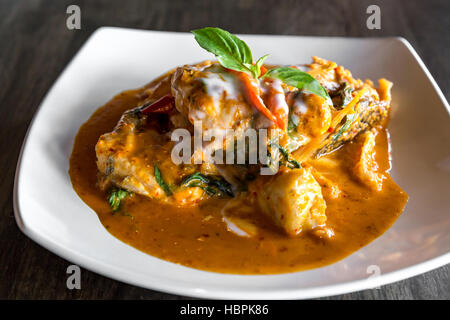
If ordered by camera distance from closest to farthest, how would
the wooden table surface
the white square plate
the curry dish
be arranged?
the white square plate < the curry dish < the wooden table surface

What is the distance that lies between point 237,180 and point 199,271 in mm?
830

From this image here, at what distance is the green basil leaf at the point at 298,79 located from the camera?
10.5 feet

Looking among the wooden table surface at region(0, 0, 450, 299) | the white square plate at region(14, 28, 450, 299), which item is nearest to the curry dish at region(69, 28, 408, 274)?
the white square plate at region(14, 28, 450, 299)

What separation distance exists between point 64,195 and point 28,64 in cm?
252

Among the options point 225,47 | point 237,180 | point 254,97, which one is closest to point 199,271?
point 237,180

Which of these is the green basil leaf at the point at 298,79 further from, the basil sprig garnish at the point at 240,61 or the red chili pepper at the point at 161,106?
the red chili pepper at the point at 161,106

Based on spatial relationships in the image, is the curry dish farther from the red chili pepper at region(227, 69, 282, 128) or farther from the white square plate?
the white square plate

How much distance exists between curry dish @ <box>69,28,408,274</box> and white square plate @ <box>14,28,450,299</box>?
0.11 m

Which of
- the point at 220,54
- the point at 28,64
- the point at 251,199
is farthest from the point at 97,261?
the point at 28,64

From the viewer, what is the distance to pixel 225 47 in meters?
3.31

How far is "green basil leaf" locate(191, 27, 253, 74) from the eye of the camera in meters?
3.28

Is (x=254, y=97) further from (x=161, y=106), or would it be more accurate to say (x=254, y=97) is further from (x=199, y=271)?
(x=199, y=271)

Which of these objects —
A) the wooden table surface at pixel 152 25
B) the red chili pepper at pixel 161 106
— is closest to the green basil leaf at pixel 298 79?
the red chili pepper at pixel 161 106

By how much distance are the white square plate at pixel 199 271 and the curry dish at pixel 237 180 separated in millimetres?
108
